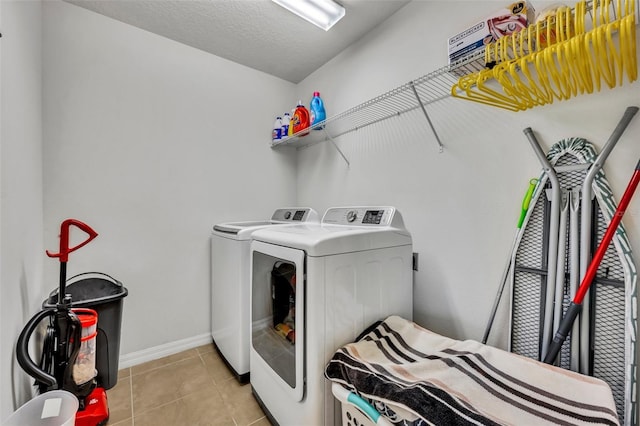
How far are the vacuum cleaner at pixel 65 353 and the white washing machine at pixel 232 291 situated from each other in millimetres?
734

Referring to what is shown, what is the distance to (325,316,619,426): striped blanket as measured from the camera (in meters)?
0.77

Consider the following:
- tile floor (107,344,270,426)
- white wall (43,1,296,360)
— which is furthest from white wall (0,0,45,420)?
tile floor (107,344,270,426)

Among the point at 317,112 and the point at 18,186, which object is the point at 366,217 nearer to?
the point at 317,112

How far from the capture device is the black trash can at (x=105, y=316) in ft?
5.36

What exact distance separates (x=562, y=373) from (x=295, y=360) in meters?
1.02

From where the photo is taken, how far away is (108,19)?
1984 millimetres

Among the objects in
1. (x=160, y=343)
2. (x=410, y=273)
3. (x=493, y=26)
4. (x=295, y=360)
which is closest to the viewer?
(x=493, y=26)

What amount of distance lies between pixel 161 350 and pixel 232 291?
0.91m

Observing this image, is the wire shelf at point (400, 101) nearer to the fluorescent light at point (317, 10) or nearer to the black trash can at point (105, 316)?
the fluorescent light at point (317, 10)

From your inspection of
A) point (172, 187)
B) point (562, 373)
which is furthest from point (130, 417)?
point (562, 373)

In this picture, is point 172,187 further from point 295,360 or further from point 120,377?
point 295,360

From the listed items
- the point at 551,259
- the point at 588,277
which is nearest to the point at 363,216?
the point at 551,259

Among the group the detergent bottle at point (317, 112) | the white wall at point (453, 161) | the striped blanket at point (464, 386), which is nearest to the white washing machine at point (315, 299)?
the striped blanket at point (464, 386)

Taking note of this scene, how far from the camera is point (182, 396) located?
66.8 inches
